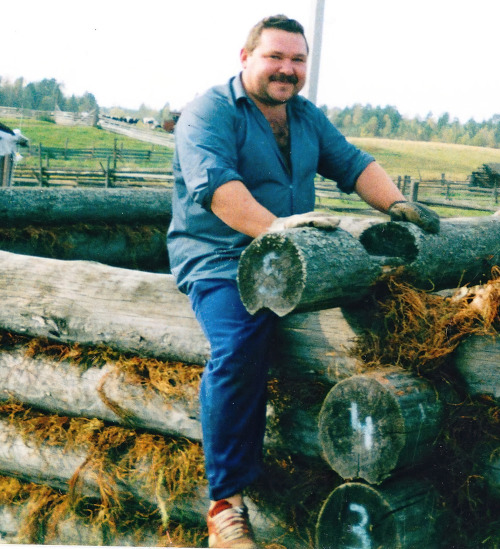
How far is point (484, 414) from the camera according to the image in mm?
2477

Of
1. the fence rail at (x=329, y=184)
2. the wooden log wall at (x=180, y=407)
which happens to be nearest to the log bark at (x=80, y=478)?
the wooden log wall at (x=180, y=407)

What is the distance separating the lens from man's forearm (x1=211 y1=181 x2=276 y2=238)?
2.69 m

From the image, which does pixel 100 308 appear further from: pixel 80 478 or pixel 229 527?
pixel 229 527

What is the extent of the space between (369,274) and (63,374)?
182cm

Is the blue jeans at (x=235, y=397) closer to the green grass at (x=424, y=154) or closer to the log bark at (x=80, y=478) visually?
the log bark at (x=80, y=478)

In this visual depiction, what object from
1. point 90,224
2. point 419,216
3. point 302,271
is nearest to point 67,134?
point 90,224

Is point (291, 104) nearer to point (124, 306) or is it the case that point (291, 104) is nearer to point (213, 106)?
point (213, 106)

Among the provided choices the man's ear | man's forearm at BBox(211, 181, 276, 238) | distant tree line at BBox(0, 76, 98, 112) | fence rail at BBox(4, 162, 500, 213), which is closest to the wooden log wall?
man's forearm at BBox(211, 181, 276, 238)

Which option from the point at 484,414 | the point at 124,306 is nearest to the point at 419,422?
the point at 484,414

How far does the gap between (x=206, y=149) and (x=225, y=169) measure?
0.49 ft

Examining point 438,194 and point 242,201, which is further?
point 438,194

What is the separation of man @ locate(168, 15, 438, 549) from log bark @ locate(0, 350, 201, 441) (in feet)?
1.57

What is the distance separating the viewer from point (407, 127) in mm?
4895

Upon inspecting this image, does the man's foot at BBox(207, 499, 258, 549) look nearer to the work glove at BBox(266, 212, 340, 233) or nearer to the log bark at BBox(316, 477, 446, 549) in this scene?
the log bark at BBox(316, 477, 446, 549)
